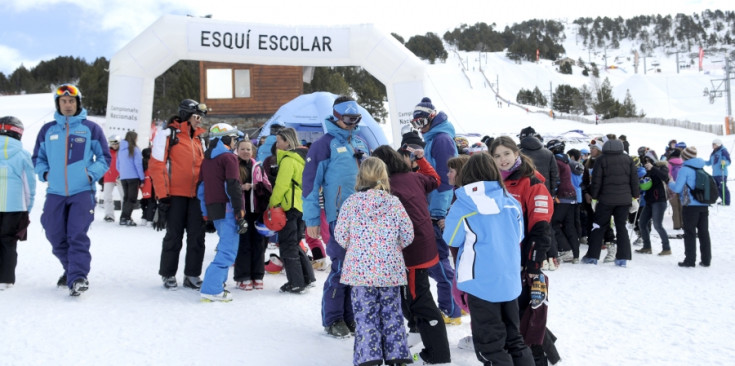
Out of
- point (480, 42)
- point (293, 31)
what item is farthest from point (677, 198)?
point (480, 42)

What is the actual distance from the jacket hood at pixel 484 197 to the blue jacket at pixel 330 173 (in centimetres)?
115

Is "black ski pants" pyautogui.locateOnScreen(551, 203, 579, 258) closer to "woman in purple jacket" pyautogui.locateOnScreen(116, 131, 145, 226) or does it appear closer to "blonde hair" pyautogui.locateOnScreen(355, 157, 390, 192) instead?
"blonde hair" pyautogui.locateOnScreen(355, 157, 390, 192)

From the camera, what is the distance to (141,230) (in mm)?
9594

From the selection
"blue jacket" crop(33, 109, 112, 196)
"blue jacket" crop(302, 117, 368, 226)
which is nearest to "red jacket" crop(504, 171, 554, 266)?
"blue jacket" crop(302, 117, 368, 226)

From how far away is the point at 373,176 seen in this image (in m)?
3.56

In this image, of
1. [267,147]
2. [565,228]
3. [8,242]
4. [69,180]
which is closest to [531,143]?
[565,228]

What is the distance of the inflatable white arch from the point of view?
1229 cm

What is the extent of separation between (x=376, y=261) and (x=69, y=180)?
316cm

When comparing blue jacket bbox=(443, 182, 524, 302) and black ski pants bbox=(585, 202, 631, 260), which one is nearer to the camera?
blue jacket bbox=(443, 182, 524, 302)

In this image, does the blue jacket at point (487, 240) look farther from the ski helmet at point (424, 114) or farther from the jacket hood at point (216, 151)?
the jacket hood at point (216, 151)

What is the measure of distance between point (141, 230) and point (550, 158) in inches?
261

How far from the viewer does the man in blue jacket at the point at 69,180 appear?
5.04 meters

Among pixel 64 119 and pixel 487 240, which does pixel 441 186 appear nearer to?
pixel 487 240

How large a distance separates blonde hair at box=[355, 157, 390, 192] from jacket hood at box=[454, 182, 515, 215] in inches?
19.8
